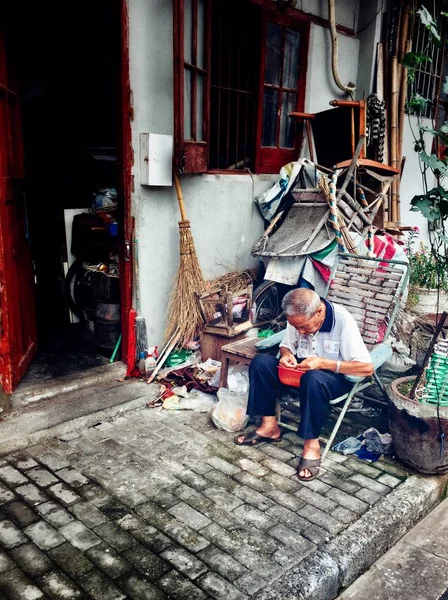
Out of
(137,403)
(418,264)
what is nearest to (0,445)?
(137,403)

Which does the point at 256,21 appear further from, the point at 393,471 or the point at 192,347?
the point at 393,471

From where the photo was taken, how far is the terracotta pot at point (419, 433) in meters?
3.93

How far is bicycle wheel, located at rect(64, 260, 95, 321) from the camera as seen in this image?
21.9 ft

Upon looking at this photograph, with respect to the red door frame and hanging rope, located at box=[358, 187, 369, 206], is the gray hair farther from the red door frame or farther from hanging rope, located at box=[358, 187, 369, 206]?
hanging rope, located at box=[358, 187, 369, 206]

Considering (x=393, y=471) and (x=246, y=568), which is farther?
(x=393, y=471)

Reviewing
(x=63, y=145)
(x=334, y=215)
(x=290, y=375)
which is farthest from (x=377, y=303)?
(x=63, y=145)

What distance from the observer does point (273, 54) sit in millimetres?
6574

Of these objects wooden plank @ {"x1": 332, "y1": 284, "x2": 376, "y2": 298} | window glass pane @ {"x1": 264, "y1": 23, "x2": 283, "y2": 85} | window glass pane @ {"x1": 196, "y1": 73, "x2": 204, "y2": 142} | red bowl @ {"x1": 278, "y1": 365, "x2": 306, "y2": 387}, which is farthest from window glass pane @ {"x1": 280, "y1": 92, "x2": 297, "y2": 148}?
red bowl @ {"x1": 278, "y1": 365, "x2": 306, "y2": 387}

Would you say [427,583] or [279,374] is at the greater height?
[279,374]

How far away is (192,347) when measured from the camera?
19.1 ft

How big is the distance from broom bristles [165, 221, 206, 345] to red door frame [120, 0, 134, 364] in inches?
19.5

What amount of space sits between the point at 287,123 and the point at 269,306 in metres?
2.58

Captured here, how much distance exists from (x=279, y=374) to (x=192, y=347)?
69.5 inches

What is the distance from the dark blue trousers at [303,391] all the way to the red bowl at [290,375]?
58 mm
